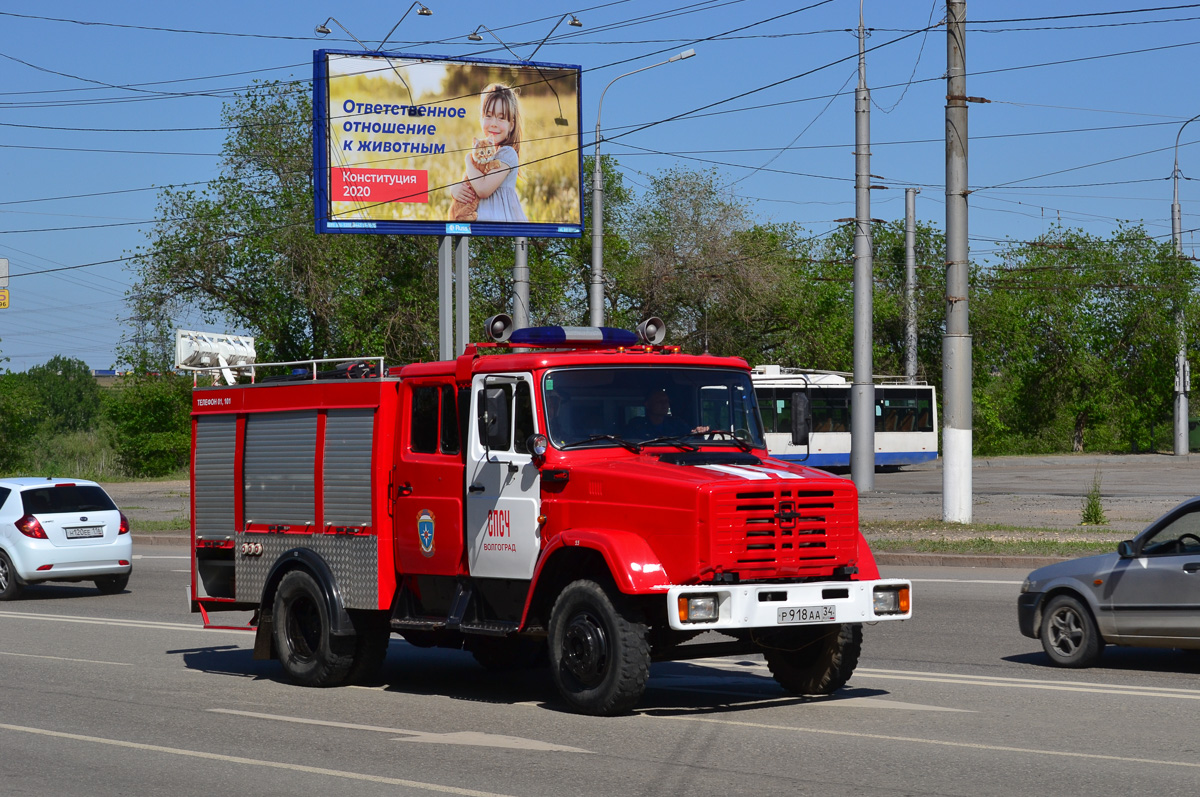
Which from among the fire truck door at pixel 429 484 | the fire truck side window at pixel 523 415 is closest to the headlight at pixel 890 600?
the fire truck side window at pixel 523 415

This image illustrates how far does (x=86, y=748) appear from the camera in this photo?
8477 millimetres

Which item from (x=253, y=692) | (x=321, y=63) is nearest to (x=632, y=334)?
(x=253, y=692)

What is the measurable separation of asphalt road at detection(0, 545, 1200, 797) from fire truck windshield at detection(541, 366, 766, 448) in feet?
5.88

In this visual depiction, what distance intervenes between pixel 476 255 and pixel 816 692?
46.9 meters

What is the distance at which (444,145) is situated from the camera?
32562 mm

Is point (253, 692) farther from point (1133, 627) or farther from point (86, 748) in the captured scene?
point (1133, 627)

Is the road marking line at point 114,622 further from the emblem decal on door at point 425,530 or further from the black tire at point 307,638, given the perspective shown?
the emblem decal on door at point 425,530

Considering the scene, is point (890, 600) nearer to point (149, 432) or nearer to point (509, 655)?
point (509, 655)

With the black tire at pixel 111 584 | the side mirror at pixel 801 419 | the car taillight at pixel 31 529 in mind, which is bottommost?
the black tire at pixel 111 584

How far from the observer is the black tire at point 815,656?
952cm

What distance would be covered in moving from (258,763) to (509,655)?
399 centimetres

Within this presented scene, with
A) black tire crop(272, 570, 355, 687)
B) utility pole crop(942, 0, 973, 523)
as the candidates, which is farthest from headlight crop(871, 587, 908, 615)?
utility pole crop(942, 0, 973, 523)

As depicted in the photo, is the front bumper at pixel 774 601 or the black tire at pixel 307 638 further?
the black tire at pixel 307 638

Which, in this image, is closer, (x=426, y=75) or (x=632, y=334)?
(x=632, y=334)
